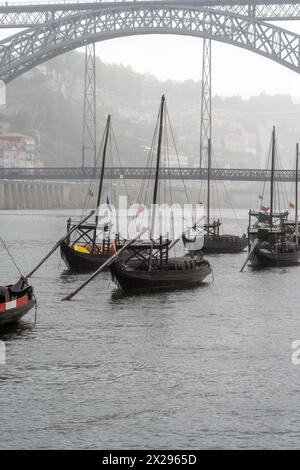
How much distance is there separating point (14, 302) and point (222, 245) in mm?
40696

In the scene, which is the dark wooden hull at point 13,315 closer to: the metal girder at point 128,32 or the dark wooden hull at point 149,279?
the dark wooden hull at point 149,279

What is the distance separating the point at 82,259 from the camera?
5175 centimetres

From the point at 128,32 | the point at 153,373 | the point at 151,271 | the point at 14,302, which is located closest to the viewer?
the point at 153,373

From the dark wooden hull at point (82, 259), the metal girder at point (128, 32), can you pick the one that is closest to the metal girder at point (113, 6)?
the metal girder at point (128, 32)

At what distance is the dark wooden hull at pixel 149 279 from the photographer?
41438mm

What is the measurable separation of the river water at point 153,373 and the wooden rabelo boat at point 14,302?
1.84 ft

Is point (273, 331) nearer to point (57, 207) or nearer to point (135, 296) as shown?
point (135, 296)

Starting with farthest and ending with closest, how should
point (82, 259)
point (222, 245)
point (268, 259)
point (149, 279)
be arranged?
point (222, 245) → point (268, 259) → point (82, 259) → point (149, 279)

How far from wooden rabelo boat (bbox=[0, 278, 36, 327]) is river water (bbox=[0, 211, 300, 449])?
560 millimetres

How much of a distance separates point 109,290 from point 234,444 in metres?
24.2

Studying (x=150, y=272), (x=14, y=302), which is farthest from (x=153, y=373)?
(x=150, y=272)

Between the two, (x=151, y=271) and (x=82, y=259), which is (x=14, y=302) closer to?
(x=151, y=271)

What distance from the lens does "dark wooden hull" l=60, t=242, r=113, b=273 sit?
2032 inches
